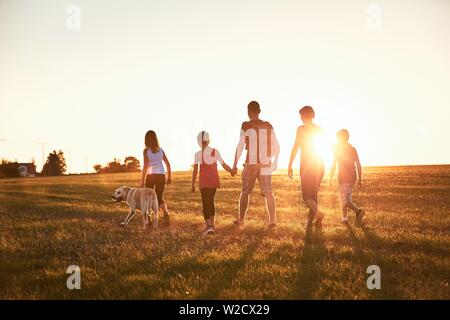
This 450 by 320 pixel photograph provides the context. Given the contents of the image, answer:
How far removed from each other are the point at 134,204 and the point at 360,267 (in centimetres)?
743

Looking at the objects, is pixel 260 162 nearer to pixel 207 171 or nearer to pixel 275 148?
pixel 275 148

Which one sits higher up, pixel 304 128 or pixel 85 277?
pixel 304 128

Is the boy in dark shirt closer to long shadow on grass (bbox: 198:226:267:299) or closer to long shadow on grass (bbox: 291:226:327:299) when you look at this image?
A: long shadow on grass (bbox: 291:226:327:299)

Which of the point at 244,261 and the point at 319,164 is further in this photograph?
the point at 319,164

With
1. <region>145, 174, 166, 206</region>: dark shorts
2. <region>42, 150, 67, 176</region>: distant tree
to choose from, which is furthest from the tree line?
<region>145, 174, 166, 206</region>: dark shorts

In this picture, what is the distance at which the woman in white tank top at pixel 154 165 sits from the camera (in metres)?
12.8

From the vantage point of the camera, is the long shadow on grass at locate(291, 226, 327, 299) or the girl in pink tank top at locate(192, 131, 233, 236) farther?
the girl in pink tank top at locate(192, 131, 233, 236)

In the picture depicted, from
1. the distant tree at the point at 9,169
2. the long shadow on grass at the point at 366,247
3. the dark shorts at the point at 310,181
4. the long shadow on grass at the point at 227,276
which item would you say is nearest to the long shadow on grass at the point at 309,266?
the long shadow on grass at the point at 366,247

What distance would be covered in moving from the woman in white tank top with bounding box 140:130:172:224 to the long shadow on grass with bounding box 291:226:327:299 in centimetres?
486

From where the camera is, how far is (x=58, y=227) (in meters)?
12.9

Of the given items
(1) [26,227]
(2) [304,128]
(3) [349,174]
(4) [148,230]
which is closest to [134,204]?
(4) [148,230]

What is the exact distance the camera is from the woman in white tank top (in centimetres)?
1283

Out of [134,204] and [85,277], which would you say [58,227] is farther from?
[85,277]
